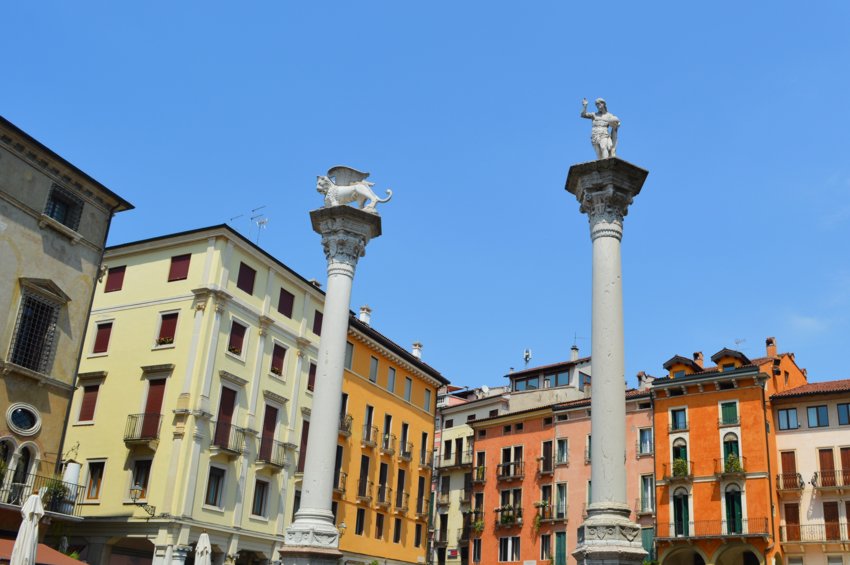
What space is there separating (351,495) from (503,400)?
68.5 ft

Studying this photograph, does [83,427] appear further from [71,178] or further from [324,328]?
[324,328]

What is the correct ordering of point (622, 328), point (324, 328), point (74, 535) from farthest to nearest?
point (74, 535)
point (324, 328)
point (622, 328)

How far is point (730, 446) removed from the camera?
Answer: 55562mm

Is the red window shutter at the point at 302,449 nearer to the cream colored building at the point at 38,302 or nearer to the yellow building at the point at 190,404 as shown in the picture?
the yellow building at the point at 190,404

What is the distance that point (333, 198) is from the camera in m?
26.0

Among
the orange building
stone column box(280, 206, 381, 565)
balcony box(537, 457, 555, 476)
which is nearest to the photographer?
stone column box(280, 206, 381, 565)

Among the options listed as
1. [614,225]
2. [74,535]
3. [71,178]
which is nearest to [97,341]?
[74,535]

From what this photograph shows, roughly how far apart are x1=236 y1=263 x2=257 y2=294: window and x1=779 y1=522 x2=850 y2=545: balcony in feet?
111

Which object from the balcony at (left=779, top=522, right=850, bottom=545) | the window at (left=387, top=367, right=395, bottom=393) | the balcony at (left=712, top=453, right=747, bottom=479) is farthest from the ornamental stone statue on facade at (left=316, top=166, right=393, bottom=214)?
the balcony at (left=779, top=522, right=850, bottom=545)

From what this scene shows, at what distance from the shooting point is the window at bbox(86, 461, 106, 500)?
40.9 m

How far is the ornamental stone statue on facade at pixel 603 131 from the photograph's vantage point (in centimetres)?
2184

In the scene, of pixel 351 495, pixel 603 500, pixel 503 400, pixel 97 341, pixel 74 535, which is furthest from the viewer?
pixel 503 400

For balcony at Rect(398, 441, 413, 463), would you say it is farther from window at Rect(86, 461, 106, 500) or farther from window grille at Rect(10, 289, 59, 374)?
window grille at Rect(10, 289, 59, 374)

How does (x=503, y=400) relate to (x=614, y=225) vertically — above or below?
above
